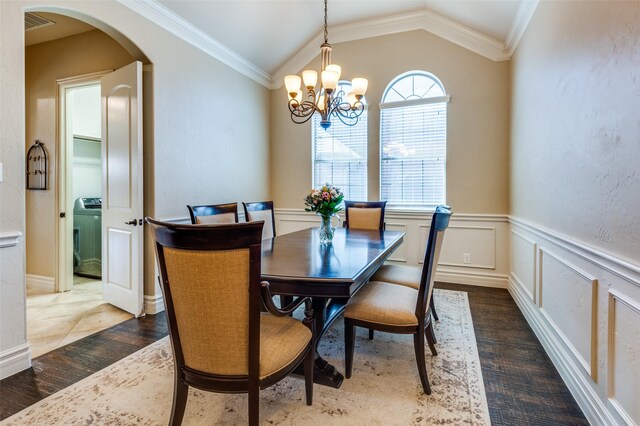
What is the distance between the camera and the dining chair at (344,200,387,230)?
A: 11.7ft

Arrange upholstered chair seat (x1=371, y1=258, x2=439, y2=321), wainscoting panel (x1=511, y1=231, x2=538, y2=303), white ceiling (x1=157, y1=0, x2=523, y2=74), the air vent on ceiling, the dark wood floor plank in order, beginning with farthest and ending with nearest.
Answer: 1. white ceiling (x1=157, y1=0, x2=523, y2=74)
2. the air vent on ceiling
3. wainscoting panel (x1=511, y1=231, x2=538, y2=303)
4. upholstered chair seat (x1=371, y1=258, x2=439, y2=321)
5. the dark wood floor plank

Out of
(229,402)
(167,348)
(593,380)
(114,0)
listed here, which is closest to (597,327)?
(593,380)

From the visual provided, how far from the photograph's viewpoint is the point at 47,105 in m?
3.66

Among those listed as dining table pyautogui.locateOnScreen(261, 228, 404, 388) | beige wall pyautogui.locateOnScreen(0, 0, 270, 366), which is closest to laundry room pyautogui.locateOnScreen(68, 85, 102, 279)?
beige wall pyautogui.locateOnScreen(0, 0, 270, 366)

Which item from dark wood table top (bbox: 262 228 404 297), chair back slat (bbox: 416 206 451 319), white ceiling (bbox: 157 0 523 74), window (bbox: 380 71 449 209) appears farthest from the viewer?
window (bbox: 380 71 449 209)

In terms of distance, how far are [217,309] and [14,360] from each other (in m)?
1.83

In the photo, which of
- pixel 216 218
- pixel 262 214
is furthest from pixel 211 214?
pixel 262 214

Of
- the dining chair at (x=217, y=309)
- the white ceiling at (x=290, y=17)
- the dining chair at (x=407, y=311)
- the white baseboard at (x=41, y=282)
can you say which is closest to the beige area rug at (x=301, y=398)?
the dining chair at (x=407, y=311)

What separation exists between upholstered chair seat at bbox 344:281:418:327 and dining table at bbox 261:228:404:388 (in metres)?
0.10

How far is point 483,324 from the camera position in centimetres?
Result: 281

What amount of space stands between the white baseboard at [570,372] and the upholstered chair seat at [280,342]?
57.3 inches

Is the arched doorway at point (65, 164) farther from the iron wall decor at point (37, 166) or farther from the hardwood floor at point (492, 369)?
the hardwood floor at point (492, 369)

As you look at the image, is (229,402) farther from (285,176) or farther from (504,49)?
(504,49)

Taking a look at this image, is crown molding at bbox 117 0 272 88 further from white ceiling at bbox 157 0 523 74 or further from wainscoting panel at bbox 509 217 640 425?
wainscoting panel at bbox 509 217 640 425
